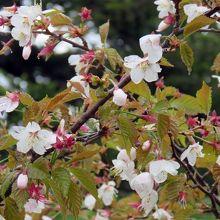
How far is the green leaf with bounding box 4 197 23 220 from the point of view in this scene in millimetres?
1316

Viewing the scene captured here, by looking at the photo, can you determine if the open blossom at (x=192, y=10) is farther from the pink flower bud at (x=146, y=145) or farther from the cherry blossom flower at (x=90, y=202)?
the cherry blossom flower at (x=90, y=202)

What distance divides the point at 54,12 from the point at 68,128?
256 millimetres

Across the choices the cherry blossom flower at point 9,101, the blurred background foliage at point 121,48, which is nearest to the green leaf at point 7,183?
the cherry blossom flower at point 9,101

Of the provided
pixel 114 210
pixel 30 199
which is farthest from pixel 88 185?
pixel 114 210

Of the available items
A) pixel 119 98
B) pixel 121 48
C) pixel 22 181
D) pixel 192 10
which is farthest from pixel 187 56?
pixel 121 48

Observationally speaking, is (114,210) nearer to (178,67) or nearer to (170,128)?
(170,128)

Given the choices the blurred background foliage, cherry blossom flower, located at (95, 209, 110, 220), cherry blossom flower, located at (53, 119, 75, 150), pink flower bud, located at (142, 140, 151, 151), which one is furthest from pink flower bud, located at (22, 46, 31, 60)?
the blurred background foliage

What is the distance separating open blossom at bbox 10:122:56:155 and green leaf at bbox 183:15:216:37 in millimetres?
326

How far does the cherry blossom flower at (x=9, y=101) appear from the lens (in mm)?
1309

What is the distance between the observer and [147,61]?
1255 mm

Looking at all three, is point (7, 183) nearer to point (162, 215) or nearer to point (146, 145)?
point (146, 145)

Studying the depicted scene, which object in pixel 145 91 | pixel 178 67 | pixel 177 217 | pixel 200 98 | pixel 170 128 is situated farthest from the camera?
pixel 178 67

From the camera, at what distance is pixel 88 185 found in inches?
52.7

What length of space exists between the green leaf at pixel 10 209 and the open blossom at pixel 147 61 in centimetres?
34
